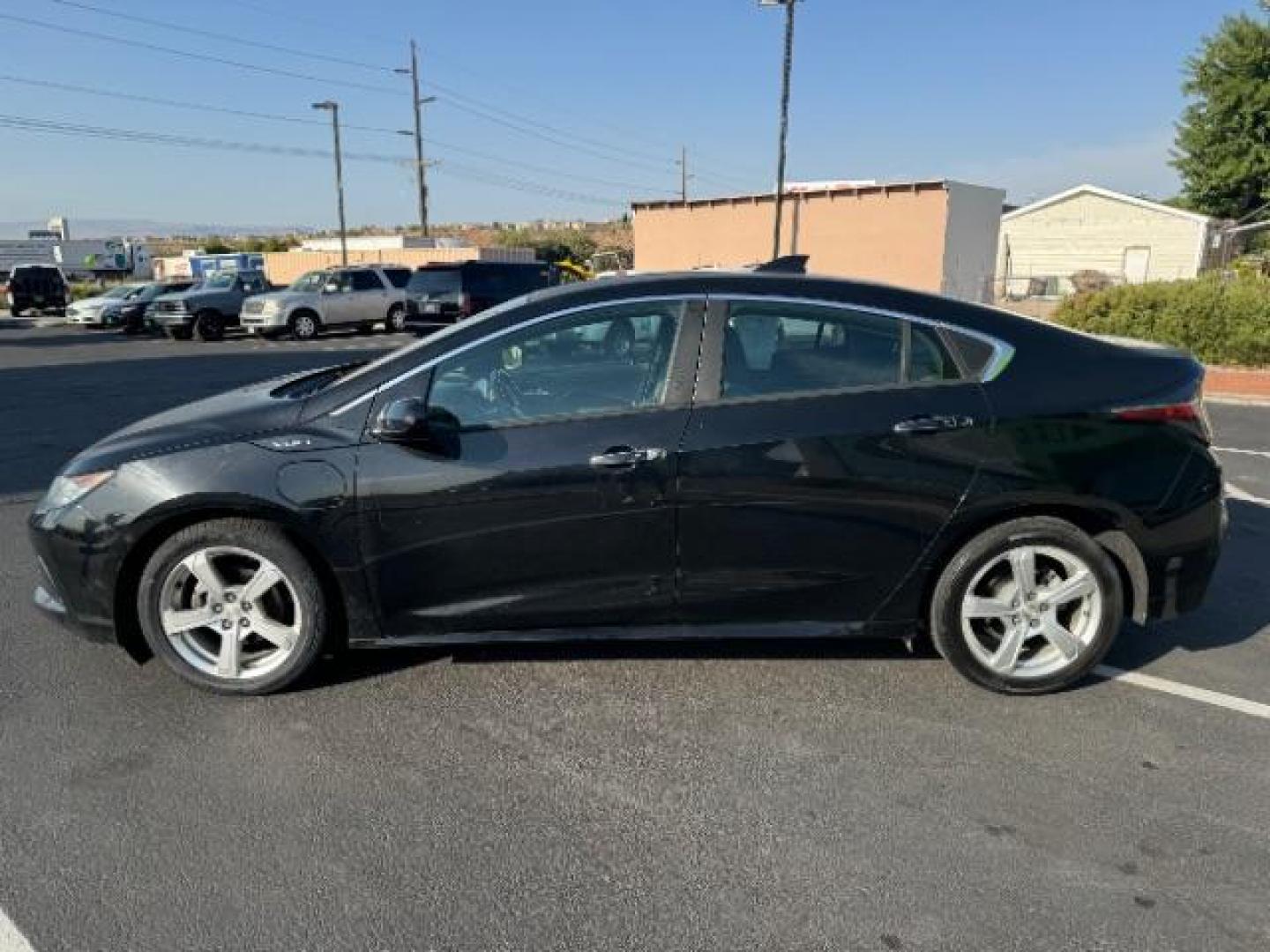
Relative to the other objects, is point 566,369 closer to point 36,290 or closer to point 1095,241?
point 36,290

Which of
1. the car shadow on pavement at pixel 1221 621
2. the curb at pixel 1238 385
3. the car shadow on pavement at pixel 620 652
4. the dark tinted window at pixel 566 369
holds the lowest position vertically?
the car shadow on pavement at pixel 620 652

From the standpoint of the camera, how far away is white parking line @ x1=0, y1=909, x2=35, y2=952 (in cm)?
219

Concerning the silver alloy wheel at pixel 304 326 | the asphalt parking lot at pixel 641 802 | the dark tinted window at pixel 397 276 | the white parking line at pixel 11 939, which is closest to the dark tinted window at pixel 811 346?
the asphalt parking lot at pixel 641 802

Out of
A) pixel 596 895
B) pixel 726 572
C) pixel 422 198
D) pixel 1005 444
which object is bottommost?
pixel 596 895

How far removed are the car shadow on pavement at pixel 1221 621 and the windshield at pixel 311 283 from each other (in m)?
21.9

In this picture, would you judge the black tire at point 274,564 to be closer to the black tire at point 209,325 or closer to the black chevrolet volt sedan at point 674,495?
the black chevrolet volt sedan at point 674,495

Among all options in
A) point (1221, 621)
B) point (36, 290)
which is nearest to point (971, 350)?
point (1221, 621)

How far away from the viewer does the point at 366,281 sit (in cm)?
2362

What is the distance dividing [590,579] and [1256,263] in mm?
24011

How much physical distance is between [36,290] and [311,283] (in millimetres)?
18027

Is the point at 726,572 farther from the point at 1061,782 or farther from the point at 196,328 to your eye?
the point at 196,328

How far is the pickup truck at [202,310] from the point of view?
22.8 meters

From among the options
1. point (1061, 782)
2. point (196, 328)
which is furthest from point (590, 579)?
point (196, 328)

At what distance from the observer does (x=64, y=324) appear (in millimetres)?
30172
